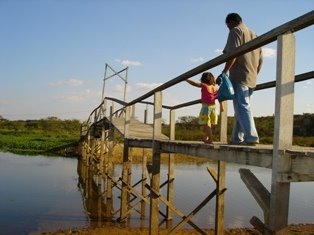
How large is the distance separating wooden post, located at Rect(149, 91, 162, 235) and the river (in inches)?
201

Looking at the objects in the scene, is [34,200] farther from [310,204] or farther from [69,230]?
[310,204]

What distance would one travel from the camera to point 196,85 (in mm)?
6223

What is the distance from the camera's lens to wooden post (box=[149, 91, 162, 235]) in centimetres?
722

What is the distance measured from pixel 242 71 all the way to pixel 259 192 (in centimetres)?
184

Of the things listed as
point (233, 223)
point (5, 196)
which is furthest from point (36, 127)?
point (233, 223)

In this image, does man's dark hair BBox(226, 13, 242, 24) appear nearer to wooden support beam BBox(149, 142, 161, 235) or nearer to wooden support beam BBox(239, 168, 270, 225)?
wooden support beam BBox(239, 168, 270, 225)

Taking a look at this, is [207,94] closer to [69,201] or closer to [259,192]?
[259,192]

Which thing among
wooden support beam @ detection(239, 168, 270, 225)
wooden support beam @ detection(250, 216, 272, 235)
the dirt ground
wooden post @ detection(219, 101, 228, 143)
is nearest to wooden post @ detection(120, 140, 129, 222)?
the dirt ground

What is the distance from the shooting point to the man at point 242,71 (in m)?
4.52

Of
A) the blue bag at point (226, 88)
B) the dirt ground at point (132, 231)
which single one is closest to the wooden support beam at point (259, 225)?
the blue bag at point (226, 88)

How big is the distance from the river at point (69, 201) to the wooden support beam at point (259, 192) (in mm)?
9619

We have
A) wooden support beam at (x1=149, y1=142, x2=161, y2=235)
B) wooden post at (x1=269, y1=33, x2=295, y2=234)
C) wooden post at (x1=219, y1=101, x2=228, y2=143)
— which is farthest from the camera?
wooden support beam at (x1=149, y1=142, x2=161, y2=235)

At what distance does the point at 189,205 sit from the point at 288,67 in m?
13.7

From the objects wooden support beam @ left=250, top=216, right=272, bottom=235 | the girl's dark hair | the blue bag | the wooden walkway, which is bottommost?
wooden support beam @ left=250, top=216, right=272, bottom=235
